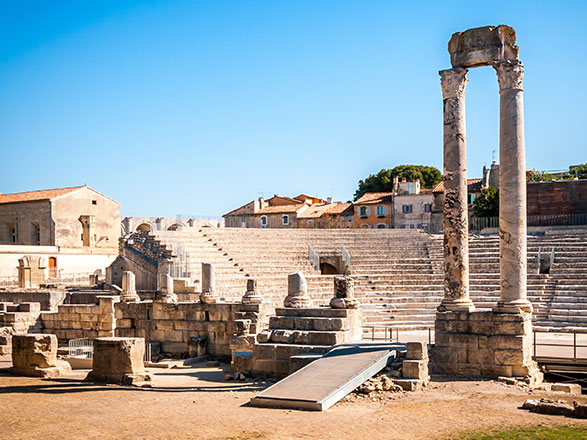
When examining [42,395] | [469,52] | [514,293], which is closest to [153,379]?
[42,395]

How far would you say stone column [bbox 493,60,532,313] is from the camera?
14.3 meters

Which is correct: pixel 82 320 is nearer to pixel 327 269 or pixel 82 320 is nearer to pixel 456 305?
pixel 456 305

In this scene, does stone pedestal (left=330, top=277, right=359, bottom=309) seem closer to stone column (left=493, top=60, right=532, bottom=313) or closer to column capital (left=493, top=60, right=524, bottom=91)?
stone column (left=493, top=60, right=532, bottom=313)

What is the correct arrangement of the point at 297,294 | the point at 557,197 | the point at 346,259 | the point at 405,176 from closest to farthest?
1. the point at 297,294
2. the point at 346,259
3. the point at 557,197
4. the point at 405,176

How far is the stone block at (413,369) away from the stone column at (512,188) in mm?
2391

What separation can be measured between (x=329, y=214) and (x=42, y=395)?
41397mm

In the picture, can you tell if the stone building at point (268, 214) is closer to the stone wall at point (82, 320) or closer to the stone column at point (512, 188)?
the stone wall at point (82, 320)

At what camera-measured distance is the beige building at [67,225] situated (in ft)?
144

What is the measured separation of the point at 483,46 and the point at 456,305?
5662mm

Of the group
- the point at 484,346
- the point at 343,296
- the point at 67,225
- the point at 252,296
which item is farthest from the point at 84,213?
the point at 484,346

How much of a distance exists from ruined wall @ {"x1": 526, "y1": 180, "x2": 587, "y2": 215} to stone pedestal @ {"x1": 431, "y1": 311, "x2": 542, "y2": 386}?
67.1ft

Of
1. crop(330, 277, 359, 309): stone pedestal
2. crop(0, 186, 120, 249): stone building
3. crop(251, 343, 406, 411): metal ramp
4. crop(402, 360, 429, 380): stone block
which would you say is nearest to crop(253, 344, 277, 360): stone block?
crop(251, 343, 406, 411): metal ramp

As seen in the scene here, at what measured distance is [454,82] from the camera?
1537 centimetres

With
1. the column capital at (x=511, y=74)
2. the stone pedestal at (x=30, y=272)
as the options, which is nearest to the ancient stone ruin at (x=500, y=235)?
the column capital at (x=511, y=74)
